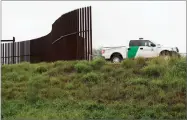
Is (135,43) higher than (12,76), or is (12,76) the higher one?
(135,43)

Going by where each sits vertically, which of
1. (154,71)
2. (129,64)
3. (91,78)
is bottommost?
(91,78)

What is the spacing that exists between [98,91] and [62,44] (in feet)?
24.1

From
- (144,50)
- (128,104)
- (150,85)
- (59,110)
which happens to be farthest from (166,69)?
(144,50)

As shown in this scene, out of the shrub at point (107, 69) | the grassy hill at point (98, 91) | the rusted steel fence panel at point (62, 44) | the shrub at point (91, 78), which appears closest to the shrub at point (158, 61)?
the grassy hill at point (98, 91)

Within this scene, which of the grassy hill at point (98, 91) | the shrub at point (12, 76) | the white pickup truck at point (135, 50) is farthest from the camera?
the white pickup truck at point (135, 50)

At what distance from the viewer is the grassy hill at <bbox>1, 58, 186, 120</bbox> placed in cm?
973

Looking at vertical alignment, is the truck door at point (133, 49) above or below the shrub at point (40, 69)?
above

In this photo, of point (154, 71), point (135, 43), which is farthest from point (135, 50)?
point (154, 71)

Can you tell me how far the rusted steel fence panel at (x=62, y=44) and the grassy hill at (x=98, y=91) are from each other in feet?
8.05

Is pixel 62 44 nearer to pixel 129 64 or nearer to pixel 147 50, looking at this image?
pixel 147 50

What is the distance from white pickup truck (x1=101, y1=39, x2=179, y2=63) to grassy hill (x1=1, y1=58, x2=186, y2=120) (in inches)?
188

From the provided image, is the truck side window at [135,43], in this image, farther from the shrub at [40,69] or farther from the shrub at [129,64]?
the shrub at [40,69]

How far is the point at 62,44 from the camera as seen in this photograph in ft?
60.0

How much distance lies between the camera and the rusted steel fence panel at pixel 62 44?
16422 millimetres
